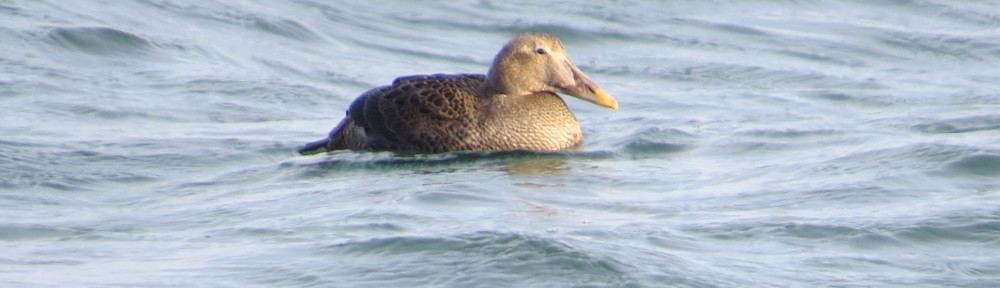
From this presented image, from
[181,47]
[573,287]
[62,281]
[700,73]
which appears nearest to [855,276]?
[573,287]

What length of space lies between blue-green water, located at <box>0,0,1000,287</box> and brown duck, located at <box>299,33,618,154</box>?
0.51ft

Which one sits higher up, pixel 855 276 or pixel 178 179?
pixel 855 276

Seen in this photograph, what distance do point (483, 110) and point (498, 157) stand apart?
29 centimetres

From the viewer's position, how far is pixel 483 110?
30.8ft

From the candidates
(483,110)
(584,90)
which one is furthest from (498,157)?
(584,90)

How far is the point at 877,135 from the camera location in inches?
398

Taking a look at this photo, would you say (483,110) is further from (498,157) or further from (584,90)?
(584,90)

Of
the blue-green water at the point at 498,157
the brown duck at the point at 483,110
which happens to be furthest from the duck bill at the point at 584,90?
the blue-green water at the point at 498,157

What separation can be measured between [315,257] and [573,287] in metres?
1.03

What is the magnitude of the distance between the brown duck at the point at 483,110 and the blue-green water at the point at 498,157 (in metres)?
0.16

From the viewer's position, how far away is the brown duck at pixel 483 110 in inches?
366

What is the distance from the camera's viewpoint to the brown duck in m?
9.29

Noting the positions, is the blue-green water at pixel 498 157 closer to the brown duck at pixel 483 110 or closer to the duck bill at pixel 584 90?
the brown duck at pixel 483 110

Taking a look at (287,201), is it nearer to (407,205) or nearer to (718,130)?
(407,205)
